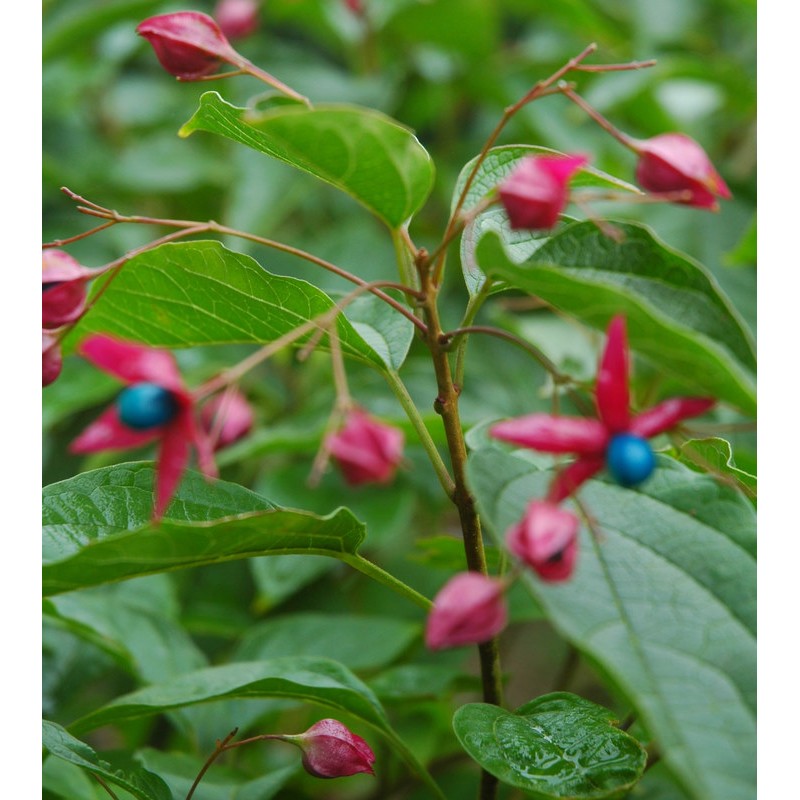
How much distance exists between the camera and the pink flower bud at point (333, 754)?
76 cm

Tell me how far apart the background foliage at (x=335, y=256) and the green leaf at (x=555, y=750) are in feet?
0.77

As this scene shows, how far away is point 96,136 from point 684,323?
1757mm

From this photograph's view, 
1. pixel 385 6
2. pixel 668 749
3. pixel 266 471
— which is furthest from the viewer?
pixel 385 6

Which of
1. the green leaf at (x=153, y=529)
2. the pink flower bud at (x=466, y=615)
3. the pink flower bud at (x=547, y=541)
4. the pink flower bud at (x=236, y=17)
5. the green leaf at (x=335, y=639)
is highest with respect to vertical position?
the pink flower bud at (x=236, y=17)

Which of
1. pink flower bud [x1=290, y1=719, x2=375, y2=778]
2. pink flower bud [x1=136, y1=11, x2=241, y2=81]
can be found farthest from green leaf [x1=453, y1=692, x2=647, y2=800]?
pink flower bud [x1=136, y1=11, x2=241, y2=81]

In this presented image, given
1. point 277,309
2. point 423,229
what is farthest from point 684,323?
point 423,229

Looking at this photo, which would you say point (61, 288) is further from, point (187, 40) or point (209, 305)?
point (187, 40)

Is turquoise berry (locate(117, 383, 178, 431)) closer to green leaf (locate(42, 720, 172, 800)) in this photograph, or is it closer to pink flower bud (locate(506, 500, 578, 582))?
pink flower bud (locate(506, 500, 578, 582))

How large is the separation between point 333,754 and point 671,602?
33cm

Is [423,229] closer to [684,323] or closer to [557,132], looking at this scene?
[557,132]

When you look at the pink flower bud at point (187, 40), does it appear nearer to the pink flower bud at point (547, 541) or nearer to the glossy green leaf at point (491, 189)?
the glossy green leaf at point (491, 189)

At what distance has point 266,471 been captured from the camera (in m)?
1.47

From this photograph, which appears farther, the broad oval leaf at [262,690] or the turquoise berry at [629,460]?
the broad oval leaf at [262,690]

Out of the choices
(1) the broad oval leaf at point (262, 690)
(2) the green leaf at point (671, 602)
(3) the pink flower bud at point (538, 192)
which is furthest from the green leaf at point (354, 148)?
(1) the broad oval leaf at point (262, 690)
